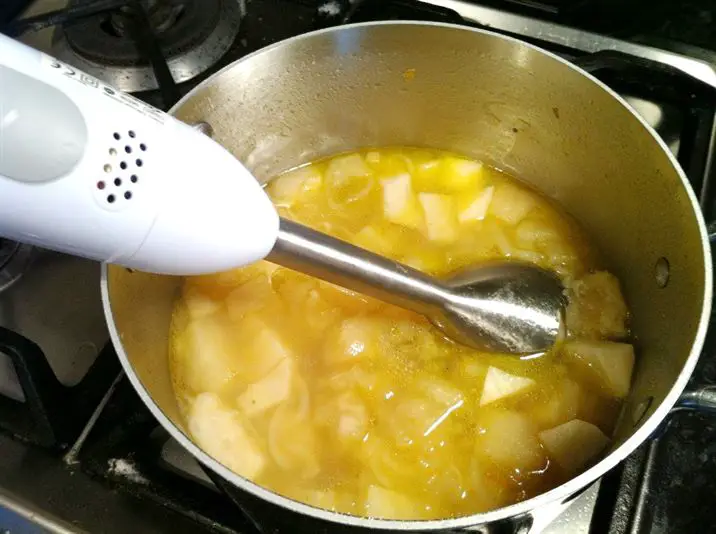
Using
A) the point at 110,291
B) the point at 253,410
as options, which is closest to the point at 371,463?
the point at 253,410

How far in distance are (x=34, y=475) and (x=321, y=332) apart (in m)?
0.42

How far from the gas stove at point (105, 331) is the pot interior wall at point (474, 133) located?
7cm

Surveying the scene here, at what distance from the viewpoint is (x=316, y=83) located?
1092mm

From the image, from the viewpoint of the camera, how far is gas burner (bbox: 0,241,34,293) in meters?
1.00

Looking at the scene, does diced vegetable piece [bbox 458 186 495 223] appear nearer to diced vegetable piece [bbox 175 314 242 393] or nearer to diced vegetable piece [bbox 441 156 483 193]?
diced vegetable piece [bbox 441 156 483 193]

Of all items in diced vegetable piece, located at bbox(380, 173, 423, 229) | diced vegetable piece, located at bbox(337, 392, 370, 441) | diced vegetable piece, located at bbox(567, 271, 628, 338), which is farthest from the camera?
diced vegetable piece, located at bbox(380, 173, 423, 229)

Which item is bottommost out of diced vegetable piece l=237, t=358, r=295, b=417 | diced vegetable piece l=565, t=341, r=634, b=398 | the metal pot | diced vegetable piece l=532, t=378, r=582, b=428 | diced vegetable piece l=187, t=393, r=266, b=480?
diced vegetable piece l=187, t=393, r=266, b=480

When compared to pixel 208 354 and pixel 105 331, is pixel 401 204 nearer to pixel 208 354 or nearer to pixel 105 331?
pixel 208 354

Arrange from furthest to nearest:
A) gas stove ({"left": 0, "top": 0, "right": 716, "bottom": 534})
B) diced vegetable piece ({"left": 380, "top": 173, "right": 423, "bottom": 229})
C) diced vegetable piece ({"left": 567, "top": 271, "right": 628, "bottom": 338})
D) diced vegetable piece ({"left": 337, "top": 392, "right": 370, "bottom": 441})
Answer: diced vegetable piece ({"left": 380, "top": 173, "right": 423, "bottom": 229}) < diced vegetable piece ({"left": 567, "top": 271, "right": 628, "bottom": 338}) < diced vegetable piece ({"left": 337, "top": 392, "right": 370, "bottom": 441}) < gas stove ({"left": 0, "top": 0, "right": 716, "bottom": 534})

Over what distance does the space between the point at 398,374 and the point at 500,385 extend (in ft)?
0.47

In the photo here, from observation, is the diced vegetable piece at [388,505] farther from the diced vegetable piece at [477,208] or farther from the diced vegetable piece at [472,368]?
the diced vegetable piece at [477,208]

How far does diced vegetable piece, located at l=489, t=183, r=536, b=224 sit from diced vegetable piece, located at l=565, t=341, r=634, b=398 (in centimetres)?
25

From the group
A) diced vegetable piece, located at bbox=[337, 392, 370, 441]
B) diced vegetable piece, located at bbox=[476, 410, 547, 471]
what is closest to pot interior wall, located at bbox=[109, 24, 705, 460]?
diced vegetable piece, located at bbox=[476, 410, 547, 471]

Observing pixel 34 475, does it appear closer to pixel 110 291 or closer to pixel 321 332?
pixel 110 291
